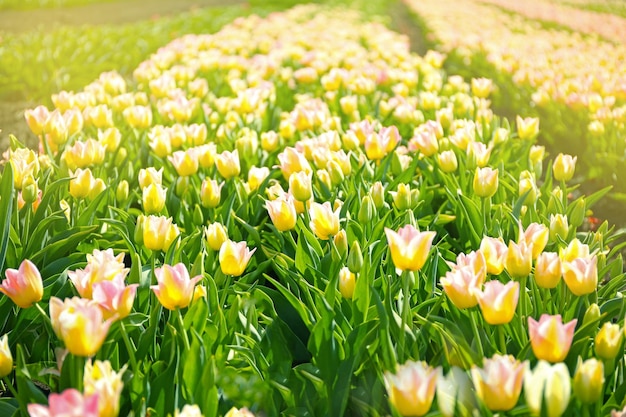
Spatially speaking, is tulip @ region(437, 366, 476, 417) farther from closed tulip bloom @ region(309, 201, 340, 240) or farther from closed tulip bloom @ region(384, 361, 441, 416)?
closed tulip bloom @ region(309, 201, 340, 240)

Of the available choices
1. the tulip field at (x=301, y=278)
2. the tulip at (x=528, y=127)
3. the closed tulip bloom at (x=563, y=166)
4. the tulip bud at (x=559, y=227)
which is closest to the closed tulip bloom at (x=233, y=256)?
the tulip field at (x=301, y=278)

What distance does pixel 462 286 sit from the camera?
1.33 meters

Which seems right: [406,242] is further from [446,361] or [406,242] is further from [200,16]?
[200,16]

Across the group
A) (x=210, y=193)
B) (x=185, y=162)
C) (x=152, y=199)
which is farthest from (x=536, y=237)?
(x=185, y=162)

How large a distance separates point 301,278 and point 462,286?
1.66ft

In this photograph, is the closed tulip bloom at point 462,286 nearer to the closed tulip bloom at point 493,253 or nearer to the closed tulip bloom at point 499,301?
the closed tulip bloom at point 499,301

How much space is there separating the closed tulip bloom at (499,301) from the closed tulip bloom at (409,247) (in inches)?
7.0

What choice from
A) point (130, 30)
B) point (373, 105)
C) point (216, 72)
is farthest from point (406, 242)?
point (130, 30)

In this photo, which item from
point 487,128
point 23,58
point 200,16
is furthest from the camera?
point 200,16

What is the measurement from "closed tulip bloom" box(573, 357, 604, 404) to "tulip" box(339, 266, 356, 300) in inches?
22.8

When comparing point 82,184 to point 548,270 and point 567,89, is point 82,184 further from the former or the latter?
point 567,89

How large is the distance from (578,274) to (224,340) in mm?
861

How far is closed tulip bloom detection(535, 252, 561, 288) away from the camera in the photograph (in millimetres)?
1430

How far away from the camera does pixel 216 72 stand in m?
4.99
